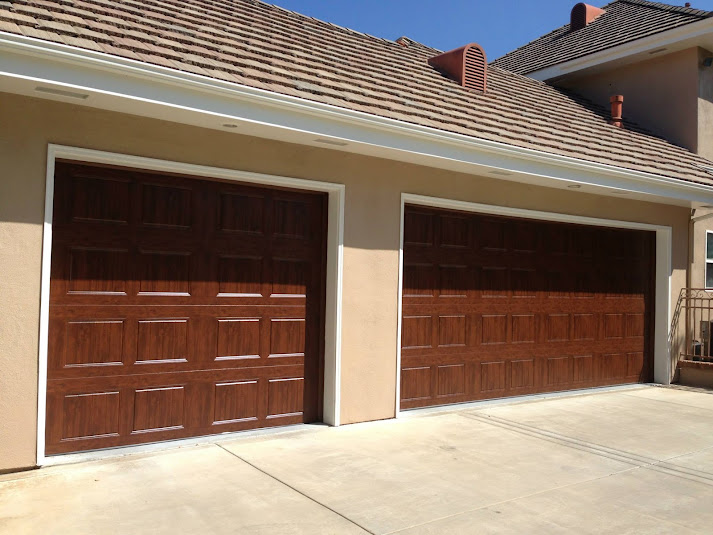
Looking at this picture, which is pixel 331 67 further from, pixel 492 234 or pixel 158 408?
pixel 158 408

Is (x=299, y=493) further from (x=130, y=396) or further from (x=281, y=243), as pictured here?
(x=281, y=243)

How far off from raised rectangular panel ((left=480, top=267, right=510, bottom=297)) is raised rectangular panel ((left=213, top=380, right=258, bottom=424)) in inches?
138

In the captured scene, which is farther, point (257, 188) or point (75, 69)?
point (257, 188)

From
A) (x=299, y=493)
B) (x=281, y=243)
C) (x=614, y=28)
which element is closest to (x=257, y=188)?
(x=281, y=243)

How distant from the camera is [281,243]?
23.2 feet

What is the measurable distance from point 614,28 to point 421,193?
8.80 m

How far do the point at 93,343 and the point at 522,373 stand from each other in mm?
5758

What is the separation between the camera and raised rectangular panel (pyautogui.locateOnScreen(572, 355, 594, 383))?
10086mm

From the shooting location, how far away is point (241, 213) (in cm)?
679

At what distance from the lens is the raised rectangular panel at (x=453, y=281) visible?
8.48m

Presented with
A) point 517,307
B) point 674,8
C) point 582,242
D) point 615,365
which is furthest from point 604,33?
point 517,307

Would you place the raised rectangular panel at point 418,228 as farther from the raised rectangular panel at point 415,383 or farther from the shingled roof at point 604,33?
the shingled roof at point 604,33

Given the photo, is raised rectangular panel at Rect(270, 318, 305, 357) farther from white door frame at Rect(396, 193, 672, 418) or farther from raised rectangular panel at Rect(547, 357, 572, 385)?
raised rectangular panel at Rect(547, 357, 572, 385)

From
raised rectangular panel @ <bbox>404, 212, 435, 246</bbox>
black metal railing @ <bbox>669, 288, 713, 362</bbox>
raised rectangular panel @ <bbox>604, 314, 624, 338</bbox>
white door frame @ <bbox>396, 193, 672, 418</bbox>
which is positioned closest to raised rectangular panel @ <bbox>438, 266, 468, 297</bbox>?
raised rectangular panel @ <bbox>404, 212, 435, 246</bbox>
